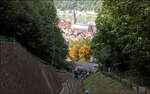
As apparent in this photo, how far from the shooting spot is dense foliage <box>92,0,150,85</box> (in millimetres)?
19828

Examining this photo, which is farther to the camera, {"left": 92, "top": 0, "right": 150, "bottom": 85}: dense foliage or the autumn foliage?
the autumn foliage

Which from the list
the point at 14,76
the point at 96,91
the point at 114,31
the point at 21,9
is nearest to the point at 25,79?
the point at 14,76

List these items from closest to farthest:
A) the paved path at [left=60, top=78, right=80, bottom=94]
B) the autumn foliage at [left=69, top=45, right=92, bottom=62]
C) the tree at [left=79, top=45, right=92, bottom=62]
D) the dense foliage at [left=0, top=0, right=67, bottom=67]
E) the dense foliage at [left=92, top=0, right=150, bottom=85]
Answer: the paved path at [left=60, top=78, right=80, bottom=94], the dense foliage at [left=92, top=0, right=150, bottom=85], the dense foliage at [left=0, top=0, right=67, bottom=67], the tree at [left=79, top=45, right=92, bottom=62], the autumn foliage at [left=69, top=45, right=92, bottom=62]

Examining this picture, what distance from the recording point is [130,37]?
79.8 ft

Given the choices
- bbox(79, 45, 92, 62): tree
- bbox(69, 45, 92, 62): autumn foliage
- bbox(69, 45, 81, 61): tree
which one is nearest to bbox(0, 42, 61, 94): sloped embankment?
bbox(79, 45, 92, 62): tree

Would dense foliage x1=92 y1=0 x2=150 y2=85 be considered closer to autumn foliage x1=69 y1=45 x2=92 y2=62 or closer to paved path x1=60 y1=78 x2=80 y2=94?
paved path x1=60 y1=78 x2=80 y2=94

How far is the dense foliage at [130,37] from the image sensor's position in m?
19.8

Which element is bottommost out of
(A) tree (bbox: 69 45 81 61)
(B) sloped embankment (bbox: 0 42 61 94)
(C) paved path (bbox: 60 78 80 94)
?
(A) tree (bbox: 69 45 81 61)

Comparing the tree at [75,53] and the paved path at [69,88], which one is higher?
the paved path at [69,88]

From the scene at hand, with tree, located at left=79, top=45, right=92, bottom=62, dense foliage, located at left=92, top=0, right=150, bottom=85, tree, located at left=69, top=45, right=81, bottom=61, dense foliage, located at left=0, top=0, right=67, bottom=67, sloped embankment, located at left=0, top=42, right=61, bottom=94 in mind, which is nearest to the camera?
sloped embankment, located at left=0, top=42, right=61, bottom=94

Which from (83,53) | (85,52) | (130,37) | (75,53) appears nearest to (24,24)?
(130,37)

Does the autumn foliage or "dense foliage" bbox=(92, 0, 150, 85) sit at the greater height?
"dense foliage" bbox=(92, 0, 150, 85)

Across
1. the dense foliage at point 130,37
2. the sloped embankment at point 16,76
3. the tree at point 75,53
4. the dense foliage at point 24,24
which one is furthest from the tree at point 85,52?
the sloped embankment at point 16,76

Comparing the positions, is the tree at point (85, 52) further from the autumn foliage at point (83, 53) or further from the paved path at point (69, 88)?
the paved path at point (69, 88)
